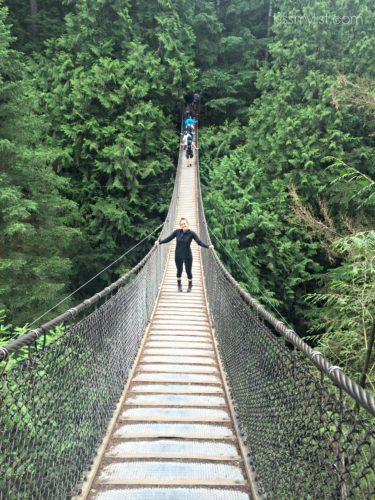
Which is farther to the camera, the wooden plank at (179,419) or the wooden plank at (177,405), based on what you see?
the wooden plank at (177,405)

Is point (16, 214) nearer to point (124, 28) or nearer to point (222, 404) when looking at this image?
point (222, 404)

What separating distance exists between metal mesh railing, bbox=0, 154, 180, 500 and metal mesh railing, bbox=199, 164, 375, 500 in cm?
82

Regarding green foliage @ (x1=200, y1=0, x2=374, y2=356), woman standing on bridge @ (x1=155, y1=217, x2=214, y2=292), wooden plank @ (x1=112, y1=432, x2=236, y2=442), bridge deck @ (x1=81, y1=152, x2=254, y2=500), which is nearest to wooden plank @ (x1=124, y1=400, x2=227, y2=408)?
bridge deck @ (x1=81, y1=152, x2=254, y2=500)

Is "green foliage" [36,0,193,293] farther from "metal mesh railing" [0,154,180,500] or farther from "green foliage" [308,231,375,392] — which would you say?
"metal mesh railing" [0,154,180,500]

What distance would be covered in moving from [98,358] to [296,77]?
1180 centimetres

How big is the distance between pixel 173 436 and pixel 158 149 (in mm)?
10958

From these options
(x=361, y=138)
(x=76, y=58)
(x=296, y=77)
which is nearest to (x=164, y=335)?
(x=361, y=138)

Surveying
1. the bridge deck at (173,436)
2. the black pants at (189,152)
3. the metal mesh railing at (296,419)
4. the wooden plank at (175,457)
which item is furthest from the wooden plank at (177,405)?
the black pants at (189,152)

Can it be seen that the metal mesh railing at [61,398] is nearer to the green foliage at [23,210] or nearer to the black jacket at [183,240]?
the black jacket at [183,240]

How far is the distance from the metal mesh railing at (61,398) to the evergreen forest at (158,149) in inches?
190

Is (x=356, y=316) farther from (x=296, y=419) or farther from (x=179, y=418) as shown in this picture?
(x=296, y=419)

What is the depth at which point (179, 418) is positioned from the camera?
6.99ft

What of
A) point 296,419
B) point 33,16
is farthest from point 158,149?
point 296,419

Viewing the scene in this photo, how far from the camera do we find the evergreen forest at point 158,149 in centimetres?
738
